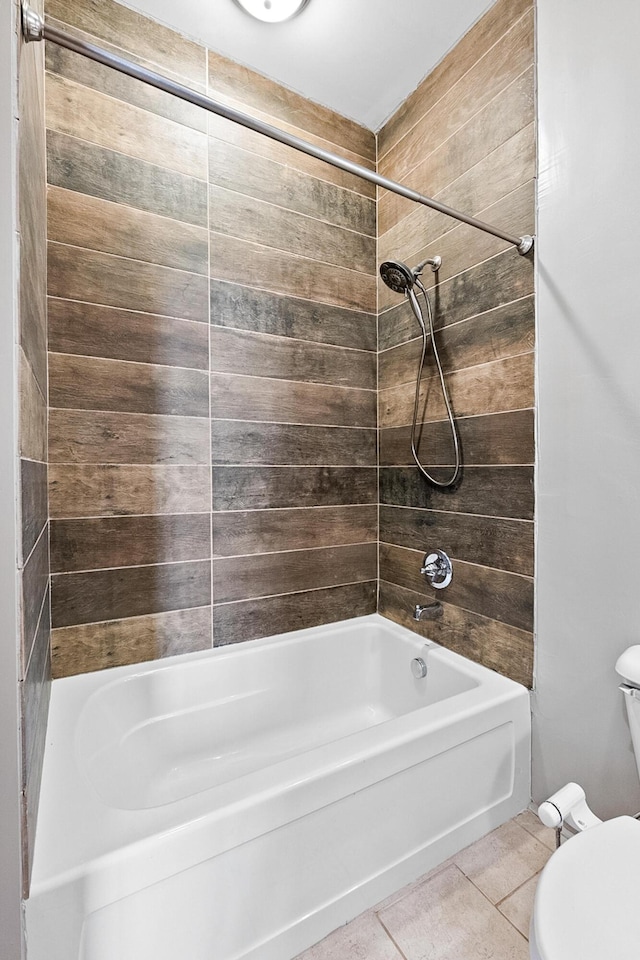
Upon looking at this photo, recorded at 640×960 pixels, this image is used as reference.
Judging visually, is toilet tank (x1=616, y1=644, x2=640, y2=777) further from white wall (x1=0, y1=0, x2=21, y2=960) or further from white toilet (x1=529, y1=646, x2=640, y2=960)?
white wall (x1=0, y1=0, x2=21, y2=960)

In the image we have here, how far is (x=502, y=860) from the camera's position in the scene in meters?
1.39

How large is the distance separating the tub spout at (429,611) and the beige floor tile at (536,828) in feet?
2.28

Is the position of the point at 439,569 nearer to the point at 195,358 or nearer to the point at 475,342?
the point at 475,342

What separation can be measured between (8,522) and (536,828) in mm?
1776

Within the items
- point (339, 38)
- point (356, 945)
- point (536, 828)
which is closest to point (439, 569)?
point (536, 828)

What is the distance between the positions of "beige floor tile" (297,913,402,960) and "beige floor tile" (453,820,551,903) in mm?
321

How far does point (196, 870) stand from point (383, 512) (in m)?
1.53

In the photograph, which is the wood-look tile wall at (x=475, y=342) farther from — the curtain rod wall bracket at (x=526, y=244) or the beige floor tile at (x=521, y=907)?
the beige floor tile at (x=521, y=907)

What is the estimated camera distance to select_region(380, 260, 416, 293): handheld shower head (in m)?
1.71

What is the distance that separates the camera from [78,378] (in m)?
1.59

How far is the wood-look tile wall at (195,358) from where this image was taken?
1.59 m

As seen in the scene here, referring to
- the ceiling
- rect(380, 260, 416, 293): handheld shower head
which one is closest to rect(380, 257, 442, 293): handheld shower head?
rect(380, 260, 416, 293): handheld shower head

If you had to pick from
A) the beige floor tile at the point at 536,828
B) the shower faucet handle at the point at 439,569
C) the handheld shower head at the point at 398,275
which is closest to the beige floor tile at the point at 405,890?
the beige floor tile at the point at 536,828

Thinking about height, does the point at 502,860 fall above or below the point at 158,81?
below
